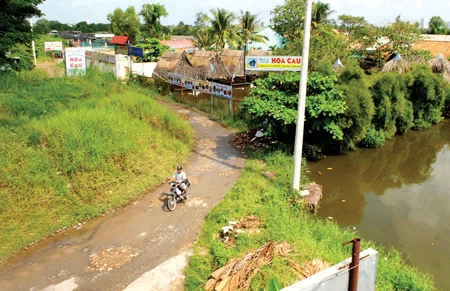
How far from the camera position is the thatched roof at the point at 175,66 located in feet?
81.0

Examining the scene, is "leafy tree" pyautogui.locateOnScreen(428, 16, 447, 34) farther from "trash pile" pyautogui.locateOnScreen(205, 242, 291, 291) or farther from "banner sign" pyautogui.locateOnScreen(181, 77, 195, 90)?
"trash pile" pyautogui.locateOnScreen(205, 242, 291, 291)

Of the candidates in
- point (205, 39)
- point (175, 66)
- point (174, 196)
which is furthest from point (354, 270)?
point (205, 39)

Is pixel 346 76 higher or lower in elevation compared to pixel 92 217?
higher

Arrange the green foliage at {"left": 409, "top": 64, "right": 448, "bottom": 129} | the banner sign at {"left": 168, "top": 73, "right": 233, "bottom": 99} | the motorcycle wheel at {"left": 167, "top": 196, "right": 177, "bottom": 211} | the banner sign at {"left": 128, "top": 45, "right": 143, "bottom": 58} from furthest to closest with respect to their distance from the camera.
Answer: the banner sign at {"left": 128, "top": 45, "right": 143, "bottom": 58}, the green foliage at {"left": 409, "top": 64, "right": 448, "bottom": 129}, the banner sign at {"left": 168, "top": 73, "right": 233, "bottom": 99}, the motorcycle wheel at {"left": 167, "top": 196, "right": 177, "bottom": 211}

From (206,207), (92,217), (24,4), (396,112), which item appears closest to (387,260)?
Result: (206,207)

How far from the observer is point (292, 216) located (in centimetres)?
848

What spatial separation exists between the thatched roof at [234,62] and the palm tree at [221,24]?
5.24 meters

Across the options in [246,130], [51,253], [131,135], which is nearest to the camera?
[51,253]

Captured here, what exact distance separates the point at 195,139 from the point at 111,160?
15.4 ft

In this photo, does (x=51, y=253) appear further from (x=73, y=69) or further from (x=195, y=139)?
(x=73, y=69)

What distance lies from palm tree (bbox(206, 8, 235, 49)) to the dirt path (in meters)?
24.4

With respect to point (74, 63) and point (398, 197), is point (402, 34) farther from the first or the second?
point (74, 63)

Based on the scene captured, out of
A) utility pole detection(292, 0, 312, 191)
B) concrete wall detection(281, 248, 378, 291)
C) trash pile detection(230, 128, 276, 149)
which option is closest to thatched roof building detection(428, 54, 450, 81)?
trash pile detection(230, 128, 276, 149)

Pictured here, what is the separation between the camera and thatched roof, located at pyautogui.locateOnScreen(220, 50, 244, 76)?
27.0 m
